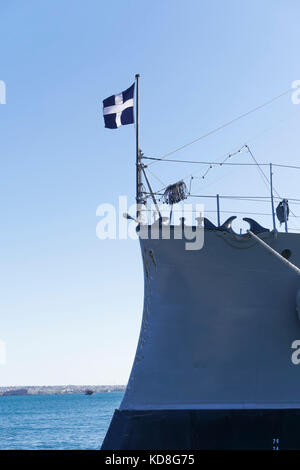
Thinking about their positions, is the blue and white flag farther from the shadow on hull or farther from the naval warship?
the shadow on hull

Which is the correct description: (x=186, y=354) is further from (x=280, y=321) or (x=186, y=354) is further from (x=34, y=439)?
(x=34, y=439)

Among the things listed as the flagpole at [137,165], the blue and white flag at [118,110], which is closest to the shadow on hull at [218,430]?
the flagpole at [137,165]

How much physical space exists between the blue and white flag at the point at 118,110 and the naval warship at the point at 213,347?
290cm

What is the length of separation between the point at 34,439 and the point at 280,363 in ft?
110

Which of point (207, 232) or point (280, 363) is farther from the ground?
point (207, 232)

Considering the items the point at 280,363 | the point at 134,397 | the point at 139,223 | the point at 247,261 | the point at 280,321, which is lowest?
the point at 134,397

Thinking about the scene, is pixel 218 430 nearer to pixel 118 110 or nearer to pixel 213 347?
pixel 213 347

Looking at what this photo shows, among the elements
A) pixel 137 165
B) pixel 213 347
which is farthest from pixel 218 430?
pixel 137 165

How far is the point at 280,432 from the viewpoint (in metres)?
11.4

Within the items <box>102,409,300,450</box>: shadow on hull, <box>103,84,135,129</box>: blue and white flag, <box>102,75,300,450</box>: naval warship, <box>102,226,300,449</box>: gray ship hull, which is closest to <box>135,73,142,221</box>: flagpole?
<box>103,84,135,129</box>: blue and white flag

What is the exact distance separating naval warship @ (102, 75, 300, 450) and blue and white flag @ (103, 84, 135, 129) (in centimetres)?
290

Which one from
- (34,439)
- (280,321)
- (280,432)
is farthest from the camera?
(34,439)
